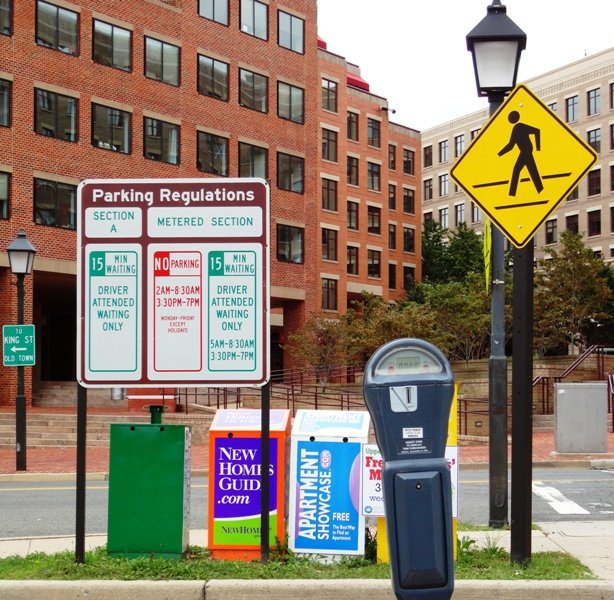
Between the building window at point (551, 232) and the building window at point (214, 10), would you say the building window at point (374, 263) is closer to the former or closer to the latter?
the building window at point (551, 232)

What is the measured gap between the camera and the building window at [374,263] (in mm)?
62406

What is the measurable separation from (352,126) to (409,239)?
33.9 ft

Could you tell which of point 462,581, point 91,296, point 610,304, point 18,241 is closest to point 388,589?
point 462,581

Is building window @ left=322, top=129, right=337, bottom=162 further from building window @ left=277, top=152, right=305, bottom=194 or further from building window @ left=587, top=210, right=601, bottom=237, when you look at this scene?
building window @ left=587, top=210, right=601, bottom=237

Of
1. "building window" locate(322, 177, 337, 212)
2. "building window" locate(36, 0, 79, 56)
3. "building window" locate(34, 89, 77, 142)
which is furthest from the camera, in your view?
"building window" locate(322, 177, 337, 212)

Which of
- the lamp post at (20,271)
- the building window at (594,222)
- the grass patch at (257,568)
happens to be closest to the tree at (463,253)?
the building window at (594,222)

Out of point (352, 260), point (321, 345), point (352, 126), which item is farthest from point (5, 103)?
point (352, 126)

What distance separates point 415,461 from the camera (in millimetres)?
4617

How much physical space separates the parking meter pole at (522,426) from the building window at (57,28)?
1212 inches

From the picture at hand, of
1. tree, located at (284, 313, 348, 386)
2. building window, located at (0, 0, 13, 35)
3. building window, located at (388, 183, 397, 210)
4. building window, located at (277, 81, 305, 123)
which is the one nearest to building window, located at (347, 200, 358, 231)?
building window, located at (388, 183, 397, 210)

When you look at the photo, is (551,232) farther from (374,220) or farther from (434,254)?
(374,220)

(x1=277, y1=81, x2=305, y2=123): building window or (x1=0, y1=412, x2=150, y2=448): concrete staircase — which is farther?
(x1=277, y1=81, x2=305, y2=123): building window

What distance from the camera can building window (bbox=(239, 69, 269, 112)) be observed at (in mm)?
41406

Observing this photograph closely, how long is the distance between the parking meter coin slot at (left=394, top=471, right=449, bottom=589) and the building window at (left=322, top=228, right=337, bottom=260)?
51.2 m
